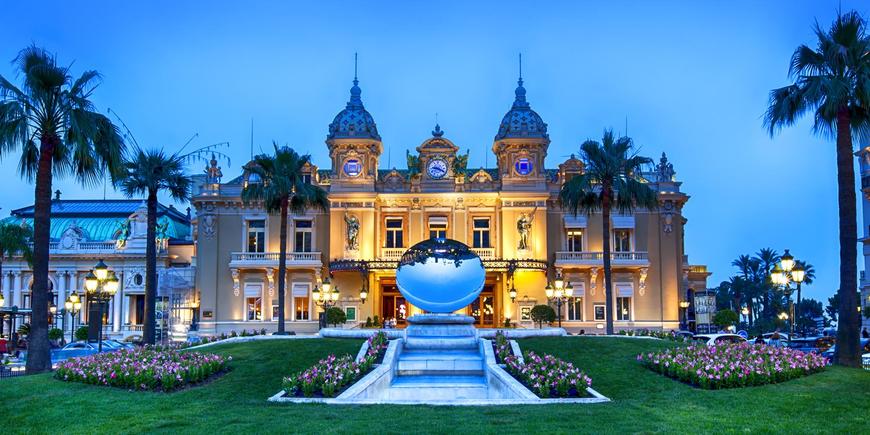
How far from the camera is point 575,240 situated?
187 feet

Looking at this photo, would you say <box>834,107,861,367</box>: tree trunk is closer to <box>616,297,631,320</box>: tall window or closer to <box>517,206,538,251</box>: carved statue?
<box>517,206,538,251</box>: carved statue

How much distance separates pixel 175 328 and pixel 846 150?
156 feet

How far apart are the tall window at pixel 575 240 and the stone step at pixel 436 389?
31.8 meters

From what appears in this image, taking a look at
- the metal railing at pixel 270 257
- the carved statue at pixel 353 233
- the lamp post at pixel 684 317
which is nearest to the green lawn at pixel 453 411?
the carved statue at pixel 353 233

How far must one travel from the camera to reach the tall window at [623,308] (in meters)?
56.2

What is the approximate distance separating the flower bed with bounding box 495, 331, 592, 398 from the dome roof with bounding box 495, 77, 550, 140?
31.2 m

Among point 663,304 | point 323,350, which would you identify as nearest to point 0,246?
point 323,350

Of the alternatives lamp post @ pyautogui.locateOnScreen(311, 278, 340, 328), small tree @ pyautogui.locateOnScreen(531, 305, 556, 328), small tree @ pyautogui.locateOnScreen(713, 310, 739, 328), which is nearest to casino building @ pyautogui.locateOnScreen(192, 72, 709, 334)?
lamp post @ pyautogui.locateOnScreen(311, 278, 340, 328)

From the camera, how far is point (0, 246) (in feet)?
150

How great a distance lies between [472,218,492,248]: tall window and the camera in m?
55.8

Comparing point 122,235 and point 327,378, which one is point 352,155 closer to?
point 122,235

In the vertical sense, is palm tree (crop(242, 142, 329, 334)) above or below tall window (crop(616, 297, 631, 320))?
above

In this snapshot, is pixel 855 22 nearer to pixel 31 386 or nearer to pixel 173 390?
pixel 173 390

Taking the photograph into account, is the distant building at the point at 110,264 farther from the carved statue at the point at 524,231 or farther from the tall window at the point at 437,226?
the carved statue at the point at 524,231
